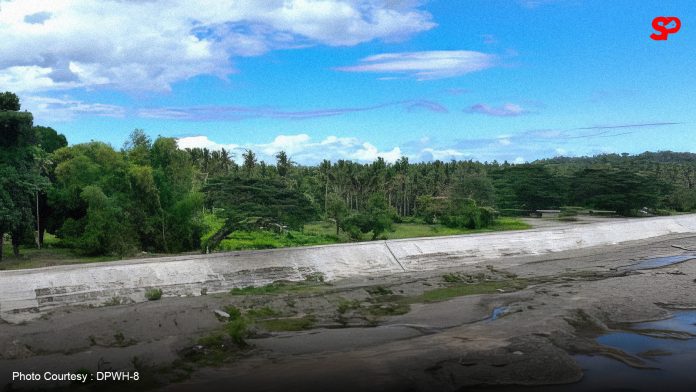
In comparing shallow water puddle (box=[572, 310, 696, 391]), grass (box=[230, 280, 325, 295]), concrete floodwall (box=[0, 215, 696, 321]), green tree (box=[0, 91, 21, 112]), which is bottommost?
shallow water puddle (box=[572, 310, 696, 391])

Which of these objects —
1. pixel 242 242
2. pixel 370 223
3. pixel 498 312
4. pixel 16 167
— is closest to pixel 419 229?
pixel 370 223

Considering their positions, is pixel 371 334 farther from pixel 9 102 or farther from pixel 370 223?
pixel 9 102

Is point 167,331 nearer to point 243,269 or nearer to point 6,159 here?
point 243,269

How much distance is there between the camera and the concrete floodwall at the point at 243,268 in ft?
78.5

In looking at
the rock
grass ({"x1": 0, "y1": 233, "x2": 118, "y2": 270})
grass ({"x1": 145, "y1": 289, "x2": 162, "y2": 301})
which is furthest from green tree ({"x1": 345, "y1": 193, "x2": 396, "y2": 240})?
the rock

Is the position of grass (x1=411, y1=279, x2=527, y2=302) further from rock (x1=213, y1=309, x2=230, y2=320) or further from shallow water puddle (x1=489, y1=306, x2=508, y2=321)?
rock (x1=213, y1=309, x2=230, y2=320)

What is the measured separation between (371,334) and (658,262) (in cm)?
2747

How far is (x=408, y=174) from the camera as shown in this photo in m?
78.6

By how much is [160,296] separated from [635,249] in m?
36.6

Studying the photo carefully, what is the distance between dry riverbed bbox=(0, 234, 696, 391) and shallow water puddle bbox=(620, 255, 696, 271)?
214 inches

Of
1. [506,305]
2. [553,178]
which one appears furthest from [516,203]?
[506,305]

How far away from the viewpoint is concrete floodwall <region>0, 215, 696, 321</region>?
23.9m

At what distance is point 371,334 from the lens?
67.7ft

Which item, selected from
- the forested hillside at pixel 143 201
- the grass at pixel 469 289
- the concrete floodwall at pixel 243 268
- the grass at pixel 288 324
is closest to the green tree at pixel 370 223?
the forested hillside at pixel 143 201
